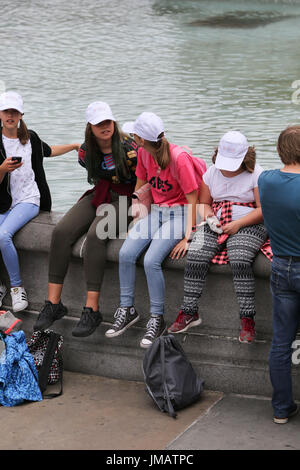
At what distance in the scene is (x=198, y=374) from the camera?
524cm

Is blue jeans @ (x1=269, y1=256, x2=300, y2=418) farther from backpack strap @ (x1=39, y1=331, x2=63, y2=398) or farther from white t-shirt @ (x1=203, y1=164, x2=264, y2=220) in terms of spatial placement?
backpack strap @ (x1=39, y1=331, x2=63, y2=398)

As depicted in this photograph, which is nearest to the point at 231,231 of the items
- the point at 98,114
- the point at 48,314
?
the point at 98,114

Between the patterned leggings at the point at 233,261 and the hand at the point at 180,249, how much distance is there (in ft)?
Answer: 0.22

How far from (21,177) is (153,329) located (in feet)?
4.57

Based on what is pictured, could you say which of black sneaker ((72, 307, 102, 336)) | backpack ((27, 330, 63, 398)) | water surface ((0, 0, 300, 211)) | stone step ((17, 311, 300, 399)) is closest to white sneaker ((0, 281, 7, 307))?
stone step ((17, 311, 300, 399))

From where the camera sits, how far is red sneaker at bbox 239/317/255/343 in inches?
193

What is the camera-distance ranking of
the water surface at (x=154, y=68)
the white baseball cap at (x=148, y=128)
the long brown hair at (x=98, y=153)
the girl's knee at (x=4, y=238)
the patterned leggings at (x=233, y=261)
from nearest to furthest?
the patterned leggings at (x=233, y=261)
the white baseball cap at (x=148, y=128)
the long brown hair at (x=98, y=153)
the girl's knee at (x=4, y=238)
the water surface at (x=154, y=68)

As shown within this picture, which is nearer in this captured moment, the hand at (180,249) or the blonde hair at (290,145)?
the blonde hair at (290,145)

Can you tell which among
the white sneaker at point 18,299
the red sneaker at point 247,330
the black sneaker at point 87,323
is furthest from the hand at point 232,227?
the white sneaker at point 18,299

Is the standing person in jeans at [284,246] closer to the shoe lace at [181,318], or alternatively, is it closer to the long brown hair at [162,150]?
the shoe lace at [181,318]

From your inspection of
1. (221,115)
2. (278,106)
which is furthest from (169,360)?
(278,106)

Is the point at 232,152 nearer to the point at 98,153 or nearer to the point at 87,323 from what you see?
the point at 98,153

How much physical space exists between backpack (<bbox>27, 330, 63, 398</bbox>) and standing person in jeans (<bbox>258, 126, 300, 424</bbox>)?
1.39 metres

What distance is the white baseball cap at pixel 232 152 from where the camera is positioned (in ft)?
15.9
